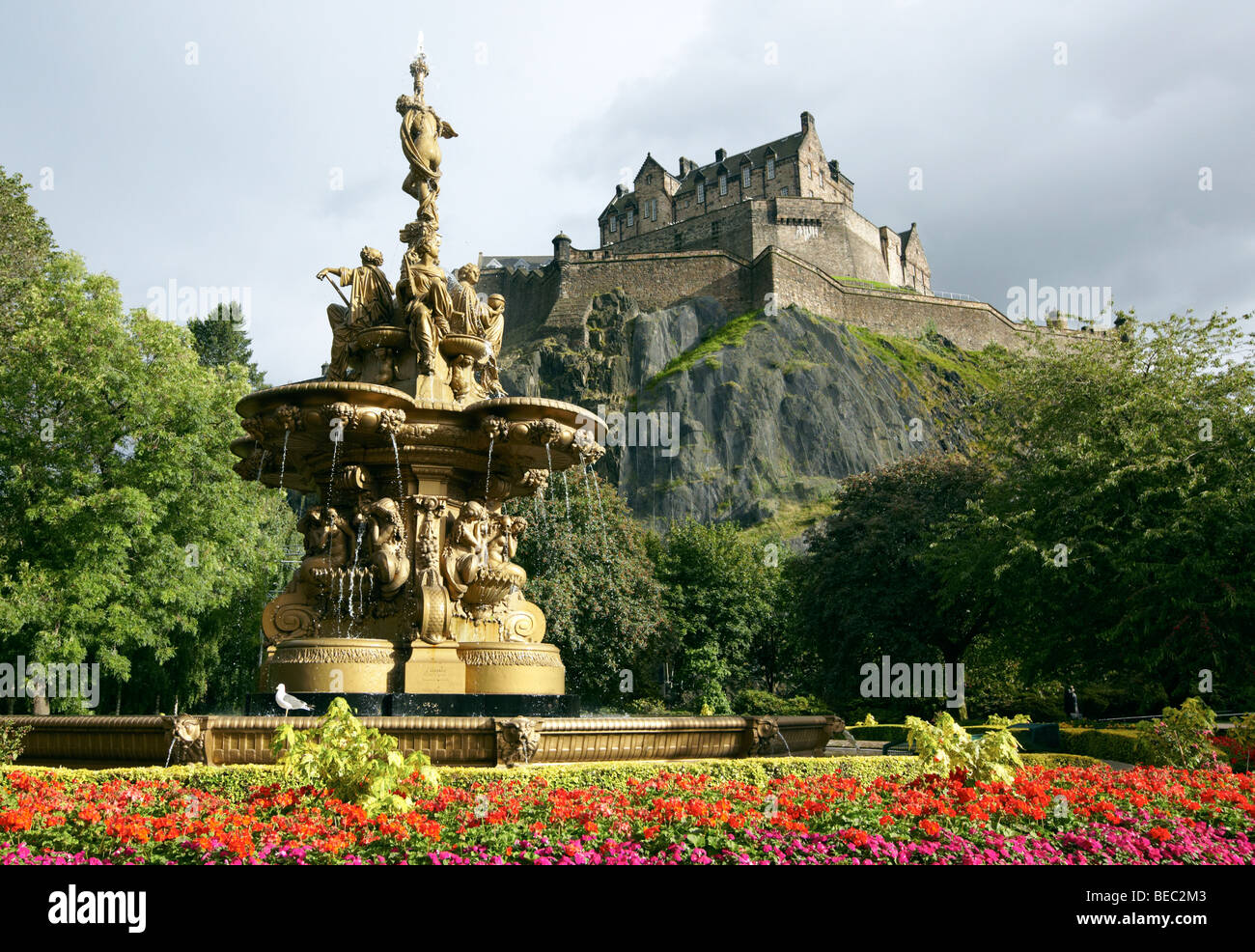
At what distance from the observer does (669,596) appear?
41.6m

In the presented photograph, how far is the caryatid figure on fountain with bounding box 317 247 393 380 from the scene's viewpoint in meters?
13.1

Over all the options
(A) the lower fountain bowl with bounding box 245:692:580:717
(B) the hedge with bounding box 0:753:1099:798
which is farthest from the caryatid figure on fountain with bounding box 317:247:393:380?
(B) the hedge with bounding box 0:753:1099:798

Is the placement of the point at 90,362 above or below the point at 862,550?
above

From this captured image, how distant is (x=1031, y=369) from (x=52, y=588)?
27.2m

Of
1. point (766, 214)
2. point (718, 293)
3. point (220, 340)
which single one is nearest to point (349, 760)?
point (220, 340)

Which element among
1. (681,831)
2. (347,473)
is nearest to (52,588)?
(347,473)

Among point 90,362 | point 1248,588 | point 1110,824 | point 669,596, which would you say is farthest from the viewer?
point 669,596

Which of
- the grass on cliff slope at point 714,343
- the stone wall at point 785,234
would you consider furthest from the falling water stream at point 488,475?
the stone wall at point 785,234

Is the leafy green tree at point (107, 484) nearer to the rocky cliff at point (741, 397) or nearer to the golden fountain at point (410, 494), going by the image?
the golden fountain at point (410, 494)

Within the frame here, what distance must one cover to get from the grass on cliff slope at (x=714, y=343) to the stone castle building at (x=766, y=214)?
290 inches

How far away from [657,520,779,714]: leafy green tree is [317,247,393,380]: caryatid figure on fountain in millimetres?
27257

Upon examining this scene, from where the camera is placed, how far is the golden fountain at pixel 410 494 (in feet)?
36.6

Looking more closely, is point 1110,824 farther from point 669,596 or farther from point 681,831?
point 669,596

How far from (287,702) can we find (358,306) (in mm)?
5485
